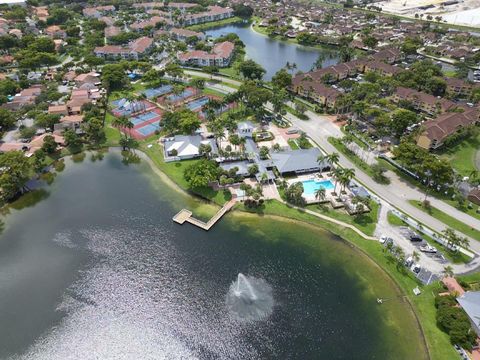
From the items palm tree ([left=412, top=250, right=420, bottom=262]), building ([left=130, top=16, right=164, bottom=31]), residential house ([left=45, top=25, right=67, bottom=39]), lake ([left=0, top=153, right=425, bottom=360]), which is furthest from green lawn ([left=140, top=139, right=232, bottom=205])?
building ([left=130, top=16, right=164, bottom=31])

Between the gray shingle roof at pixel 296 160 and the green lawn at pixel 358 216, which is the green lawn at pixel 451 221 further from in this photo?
the gray shingle roof at pixel 296 160

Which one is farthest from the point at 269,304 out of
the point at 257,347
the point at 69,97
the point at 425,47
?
the point at 425,47

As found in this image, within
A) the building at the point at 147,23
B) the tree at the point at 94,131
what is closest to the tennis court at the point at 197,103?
the tree at the point at 94,131

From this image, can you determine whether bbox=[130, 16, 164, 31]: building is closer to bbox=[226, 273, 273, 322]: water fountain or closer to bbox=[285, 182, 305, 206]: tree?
bbox=[285, 182, 305, 206]: tree

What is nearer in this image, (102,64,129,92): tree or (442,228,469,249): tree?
(442,228,469,249): tree

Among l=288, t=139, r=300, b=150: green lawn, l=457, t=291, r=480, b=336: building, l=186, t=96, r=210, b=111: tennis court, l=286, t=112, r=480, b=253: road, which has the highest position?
l=457, t=291, r=480, b=336: building

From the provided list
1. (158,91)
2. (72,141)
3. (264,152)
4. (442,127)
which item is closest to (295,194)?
(264,152)
